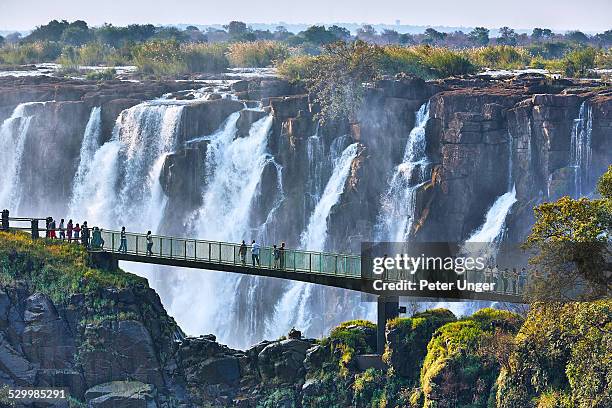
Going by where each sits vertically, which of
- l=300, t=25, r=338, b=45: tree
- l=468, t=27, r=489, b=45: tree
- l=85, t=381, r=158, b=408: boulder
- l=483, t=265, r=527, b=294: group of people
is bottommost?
l=85, t=381, r=158, b=408: boulder

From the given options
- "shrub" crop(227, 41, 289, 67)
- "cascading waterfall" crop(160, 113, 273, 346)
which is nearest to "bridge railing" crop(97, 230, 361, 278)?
"cascading waterfall" crop(160, 113, 273, 346)

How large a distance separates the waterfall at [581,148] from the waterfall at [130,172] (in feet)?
67.0

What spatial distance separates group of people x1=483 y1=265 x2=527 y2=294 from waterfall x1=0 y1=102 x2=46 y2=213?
40103 mm

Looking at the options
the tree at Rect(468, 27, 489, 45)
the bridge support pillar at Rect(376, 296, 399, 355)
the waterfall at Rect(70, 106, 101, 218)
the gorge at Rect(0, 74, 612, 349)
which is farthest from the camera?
the tree at Rect(468, 27, 489, 45)

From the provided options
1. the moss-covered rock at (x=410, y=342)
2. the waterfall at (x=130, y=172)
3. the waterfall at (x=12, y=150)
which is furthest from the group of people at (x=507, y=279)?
the waterfall at (x=12, y=150)

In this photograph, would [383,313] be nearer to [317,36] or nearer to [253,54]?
[253,54]

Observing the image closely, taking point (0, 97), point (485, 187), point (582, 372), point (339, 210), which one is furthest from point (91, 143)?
point (582, 372)

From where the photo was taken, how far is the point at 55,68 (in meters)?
120

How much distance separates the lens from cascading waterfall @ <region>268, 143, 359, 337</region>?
83000mm

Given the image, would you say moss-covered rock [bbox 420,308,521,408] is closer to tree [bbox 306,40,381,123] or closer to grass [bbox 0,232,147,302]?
grass [bbox 0,232,147,302]

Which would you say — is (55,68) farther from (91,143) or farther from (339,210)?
(339,210)

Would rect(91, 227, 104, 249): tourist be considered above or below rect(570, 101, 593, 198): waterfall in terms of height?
below

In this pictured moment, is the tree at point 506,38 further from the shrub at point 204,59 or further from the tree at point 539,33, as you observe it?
the shrub at point 204,59

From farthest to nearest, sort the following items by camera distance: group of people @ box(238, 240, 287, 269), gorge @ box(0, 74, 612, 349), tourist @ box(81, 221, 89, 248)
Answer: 1. gorge @ box(0, 74, 612, 349)
2. tourist @ box(81, 221, 89, 248)
3. group of people @ box(238, 240, 287, 269)
